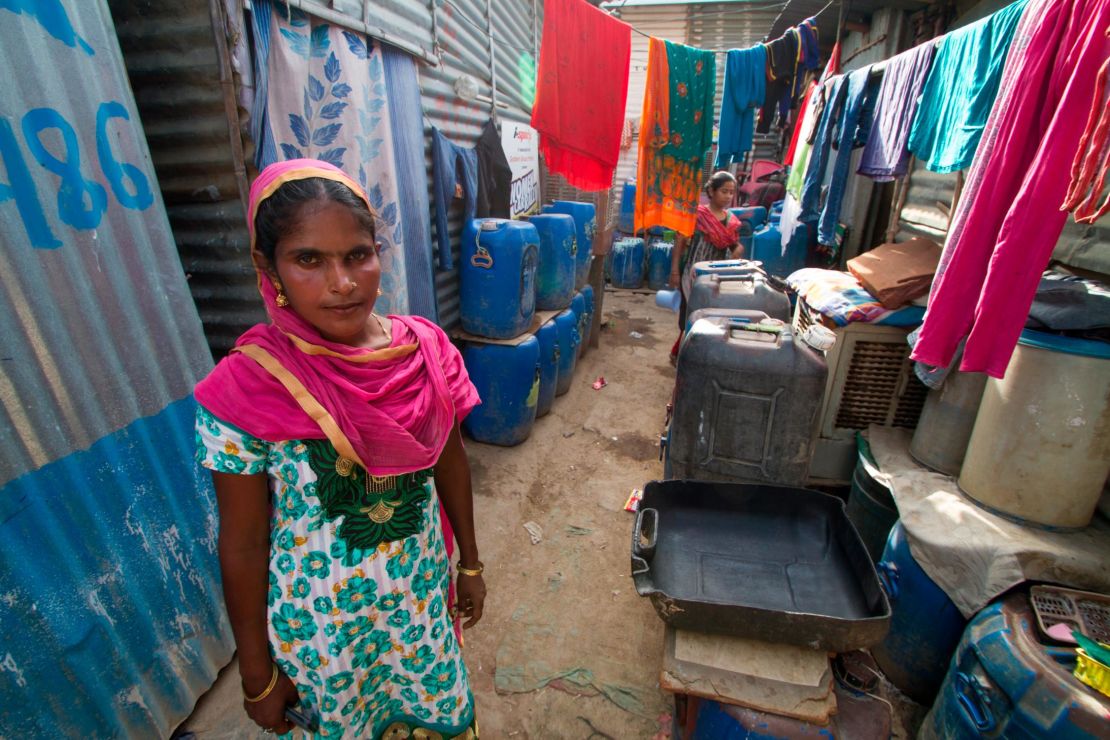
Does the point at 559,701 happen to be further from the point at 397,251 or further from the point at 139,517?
the point at 397,251

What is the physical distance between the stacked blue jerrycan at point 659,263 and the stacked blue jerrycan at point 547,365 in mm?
5129

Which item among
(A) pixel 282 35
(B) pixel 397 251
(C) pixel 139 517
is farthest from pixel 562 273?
(C) pixel 139 517

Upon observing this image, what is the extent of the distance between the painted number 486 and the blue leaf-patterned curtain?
62 cm

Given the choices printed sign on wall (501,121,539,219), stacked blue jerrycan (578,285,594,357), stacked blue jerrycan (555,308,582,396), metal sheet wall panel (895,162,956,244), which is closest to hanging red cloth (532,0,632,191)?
printed sign on wall (501,121,539,219)

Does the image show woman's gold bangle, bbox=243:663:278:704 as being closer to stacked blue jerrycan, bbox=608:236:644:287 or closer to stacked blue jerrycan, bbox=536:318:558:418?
stacked blue jerrycan, bbox=536:318:558:418

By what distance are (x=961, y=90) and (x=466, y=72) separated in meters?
3.37

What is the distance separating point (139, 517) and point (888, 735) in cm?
242

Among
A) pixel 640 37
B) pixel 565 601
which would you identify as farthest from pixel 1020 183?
pixel 640 37

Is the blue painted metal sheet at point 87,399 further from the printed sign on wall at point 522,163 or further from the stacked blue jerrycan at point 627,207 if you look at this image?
the stacked blue jerrycan at point 627,207

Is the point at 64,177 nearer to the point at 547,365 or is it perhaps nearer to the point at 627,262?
the point at 547,365

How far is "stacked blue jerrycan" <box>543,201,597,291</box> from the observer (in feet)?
16.2

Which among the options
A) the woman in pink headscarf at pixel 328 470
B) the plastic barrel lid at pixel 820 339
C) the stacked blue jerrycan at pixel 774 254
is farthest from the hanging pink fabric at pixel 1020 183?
the stacked blue jerrycan at pixel 774 254

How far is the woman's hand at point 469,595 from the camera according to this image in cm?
154

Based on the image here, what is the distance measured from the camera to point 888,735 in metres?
1.41
